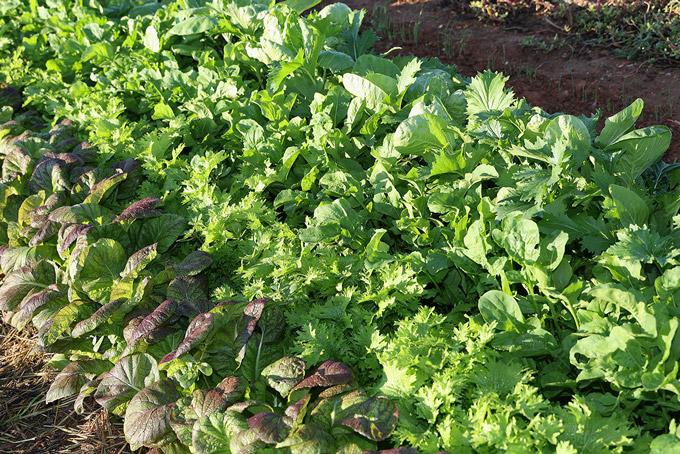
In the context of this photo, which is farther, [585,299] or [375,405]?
[585,299]

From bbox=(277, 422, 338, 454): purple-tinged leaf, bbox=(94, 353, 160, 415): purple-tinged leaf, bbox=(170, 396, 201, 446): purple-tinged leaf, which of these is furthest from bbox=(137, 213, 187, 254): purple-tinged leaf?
bbox=(277, 422, 338, 454): purple-tinged leaf

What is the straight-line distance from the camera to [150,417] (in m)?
1.86

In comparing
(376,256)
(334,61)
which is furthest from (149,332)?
(334,61)

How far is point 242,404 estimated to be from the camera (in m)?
1.80

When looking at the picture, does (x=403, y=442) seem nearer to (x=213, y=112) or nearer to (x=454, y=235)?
(x=454, y=235)

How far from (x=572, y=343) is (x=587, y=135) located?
2.81 feet

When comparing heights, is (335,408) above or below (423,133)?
below

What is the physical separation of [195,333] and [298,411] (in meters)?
0.46

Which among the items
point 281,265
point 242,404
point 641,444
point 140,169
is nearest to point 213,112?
point 140,169

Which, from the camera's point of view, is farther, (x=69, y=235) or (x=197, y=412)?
(x=69, y=235)

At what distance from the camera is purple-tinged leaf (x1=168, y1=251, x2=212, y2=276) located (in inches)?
91.8

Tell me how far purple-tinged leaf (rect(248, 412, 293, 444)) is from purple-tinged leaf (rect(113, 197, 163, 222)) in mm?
1255

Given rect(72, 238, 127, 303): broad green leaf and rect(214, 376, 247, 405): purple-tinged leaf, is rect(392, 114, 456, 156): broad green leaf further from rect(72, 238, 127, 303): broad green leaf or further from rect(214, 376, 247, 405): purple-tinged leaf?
rect(72, 238, 127, 303): broad green leaf

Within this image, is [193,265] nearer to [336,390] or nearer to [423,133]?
[336,390]
